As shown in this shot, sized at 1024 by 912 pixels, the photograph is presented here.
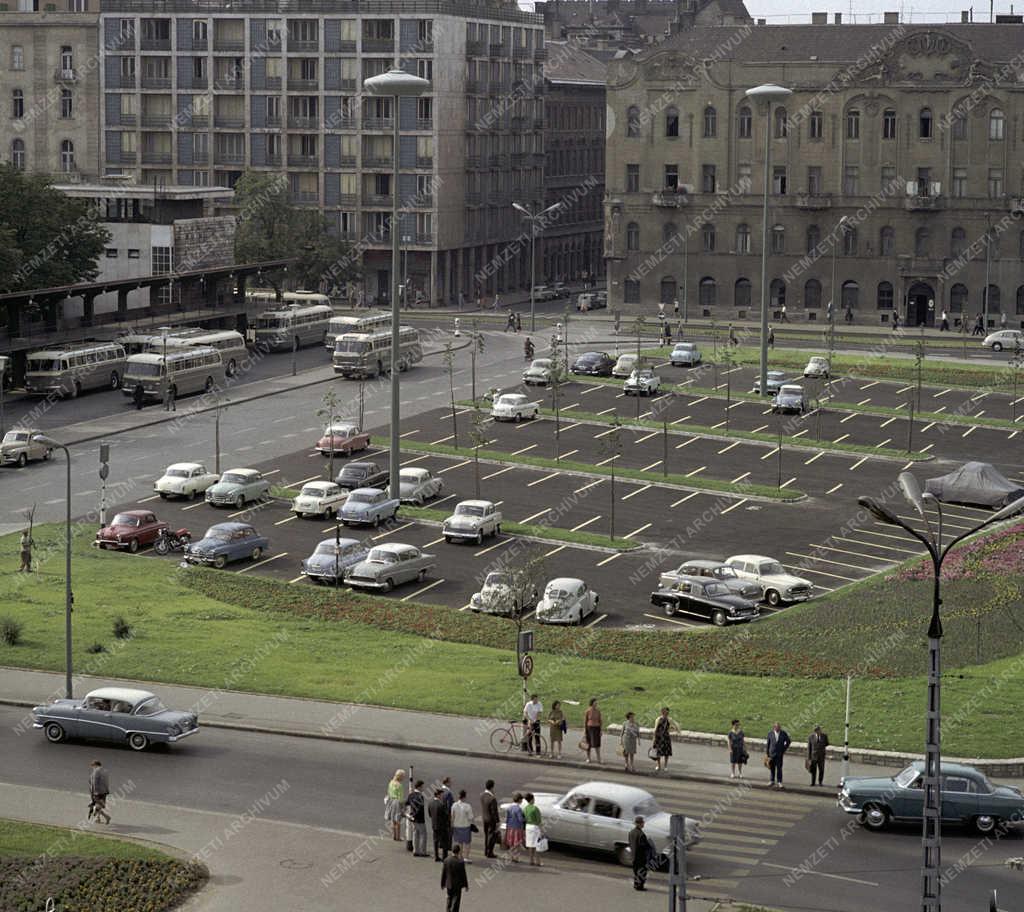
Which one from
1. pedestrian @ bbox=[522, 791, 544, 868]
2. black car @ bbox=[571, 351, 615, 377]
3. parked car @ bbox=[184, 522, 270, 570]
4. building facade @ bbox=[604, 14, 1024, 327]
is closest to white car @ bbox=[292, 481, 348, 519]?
parked car @ bbox=[184, 522, 270, 570]

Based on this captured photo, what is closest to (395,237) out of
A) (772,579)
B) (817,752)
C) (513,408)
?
(772,579)

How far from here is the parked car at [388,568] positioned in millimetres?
64375

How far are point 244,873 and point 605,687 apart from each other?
15.9m

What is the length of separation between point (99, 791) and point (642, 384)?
69.1 metres

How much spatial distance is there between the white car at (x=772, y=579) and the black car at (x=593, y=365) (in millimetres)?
49681

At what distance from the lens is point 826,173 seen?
5807 inches

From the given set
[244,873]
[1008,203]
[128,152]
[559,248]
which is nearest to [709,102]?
[1008,203]

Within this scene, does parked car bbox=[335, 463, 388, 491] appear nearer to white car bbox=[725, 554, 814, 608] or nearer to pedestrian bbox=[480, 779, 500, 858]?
white car bbox=[725, 554, 814, 608]

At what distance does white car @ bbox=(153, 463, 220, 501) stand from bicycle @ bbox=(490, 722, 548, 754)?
32949mm

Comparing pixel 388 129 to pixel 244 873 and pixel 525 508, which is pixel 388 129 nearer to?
pixel 525 508


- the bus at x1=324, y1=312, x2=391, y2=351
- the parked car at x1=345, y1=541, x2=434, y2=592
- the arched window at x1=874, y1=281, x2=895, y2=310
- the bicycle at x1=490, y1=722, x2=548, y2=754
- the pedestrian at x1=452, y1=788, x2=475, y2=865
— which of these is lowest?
the bicycle at x1=490, y1=722, x2=548, y2=754

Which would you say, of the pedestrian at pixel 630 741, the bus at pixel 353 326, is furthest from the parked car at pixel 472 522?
the bus at pixel 353 326

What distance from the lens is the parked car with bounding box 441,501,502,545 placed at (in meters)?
71.3

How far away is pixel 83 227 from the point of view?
11888cm
